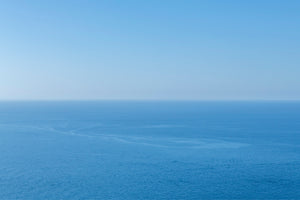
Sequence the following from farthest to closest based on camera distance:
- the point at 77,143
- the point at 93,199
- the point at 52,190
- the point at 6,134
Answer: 1. the point at 6,134
2. the point at 77,143
3. the point at 52,190
4. the point at 93,199

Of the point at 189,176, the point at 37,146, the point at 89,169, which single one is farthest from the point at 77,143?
the point at 189,176

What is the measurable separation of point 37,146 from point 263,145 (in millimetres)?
39492

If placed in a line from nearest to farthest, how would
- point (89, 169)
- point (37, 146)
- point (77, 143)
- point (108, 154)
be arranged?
point (89, 169), point (108, 154), point (37, 146), point (77, 143)

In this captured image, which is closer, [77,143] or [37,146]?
[37,146]

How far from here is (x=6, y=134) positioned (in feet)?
222

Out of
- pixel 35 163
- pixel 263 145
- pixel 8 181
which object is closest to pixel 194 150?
pixel 263 145

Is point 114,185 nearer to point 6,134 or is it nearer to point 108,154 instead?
point 108,154

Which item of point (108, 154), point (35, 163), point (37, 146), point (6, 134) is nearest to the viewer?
point (35, 163)

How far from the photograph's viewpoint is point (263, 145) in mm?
54188

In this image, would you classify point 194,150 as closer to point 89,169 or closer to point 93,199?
point 89,169

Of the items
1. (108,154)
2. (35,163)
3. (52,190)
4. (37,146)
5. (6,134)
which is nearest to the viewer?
(52,190)

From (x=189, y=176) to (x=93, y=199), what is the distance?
11.6m

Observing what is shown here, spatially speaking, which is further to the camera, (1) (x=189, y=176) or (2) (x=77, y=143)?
(2) (x=77, y=143)

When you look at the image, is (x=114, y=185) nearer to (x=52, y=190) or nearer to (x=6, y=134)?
(x=52, y=190)
